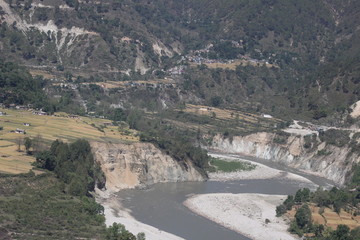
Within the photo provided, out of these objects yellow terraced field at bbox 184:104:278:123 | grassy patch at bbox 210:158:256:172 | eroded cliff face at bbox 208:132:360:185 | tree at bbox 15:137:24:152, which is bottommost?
grassy patch at bbox 210:158:256:172

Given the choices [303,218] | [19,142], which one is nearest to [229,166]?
[19,142]

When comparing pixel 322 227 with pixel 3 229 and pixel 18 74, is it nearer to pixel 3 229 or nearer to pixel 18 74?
pixel 3 229

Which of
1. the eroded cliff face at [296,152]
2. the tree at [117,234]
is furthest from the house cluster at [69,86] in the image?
the tree at [117,234]

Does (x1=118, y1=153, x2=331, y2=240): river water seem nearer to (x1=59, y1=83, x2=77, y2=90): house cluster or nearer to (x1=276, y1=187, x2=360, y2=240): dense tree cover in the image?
(x1=276, y1=187, x2=360, y2=240): dense tree cover

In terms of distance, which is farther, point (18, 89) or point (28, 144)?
point (18, 89)

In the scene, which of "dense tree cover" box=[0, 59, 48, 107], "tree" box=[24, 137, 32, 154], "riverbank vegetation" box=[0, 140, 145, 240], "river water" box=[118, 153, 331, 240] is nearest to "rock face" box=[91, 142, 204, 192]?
"river water" box=[118, 153, 331, 240]

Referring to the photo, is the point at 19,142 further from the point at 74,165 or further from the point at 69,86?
the point at 69,86

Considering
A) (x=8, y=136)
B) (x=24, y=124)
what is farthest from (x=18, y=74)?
(x=8, y=136)
